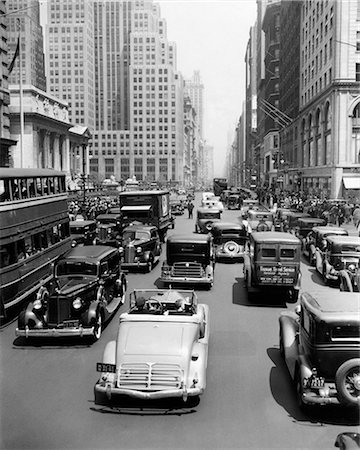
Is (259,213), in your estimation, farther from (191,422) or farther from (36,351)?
(191,422)

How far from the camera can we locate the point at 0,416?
8.52 m

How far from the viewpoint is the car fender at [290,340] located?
982cm

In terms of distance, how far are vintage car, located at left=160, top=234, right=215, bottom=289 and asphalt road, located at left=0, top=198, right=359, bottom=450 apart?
539cm

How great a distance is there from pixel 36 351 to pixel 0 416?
11.5 feet

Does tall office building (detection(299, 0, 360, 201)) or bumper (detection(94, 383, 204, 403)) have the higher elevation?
tall office building (detection(299, 0, 360, 201))

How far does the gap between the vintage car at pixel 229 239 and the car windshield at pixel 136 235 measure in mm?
3406

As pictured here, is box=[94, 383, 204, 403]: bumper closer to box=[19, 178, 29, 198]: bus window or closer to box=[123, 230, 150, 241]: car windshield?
box=[19, 178, 29, 198]: bus window

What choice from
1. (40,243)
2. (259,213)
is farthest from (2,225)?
(259,213)

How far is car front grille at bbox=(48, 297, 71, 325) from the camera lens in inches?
486

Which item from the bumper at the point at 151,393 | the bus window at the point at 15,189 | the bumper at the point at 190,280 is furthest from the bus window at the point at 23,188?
the bumper at the point at 151,393

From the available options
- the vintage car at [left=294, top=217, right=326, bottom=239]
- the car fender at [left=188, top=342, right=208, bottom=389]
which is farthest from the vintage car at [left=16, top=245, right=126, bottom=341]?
the vintage car at [left=294, top=217, right=326, bottom=239]

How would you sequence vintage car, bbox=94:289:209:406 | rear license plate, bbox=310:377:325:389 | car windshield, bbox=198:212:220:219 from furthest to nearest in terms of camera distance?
car windshield, bbox=198:212:220:219
vintage car, bbox=94:289:209:406
rear license plate, bbox=310:377:325:389

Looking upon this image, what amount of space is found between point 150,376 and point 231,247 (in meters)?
16.4

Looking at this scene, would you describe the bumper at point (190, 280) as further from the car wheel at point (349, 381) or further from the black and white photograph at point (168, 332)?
the car wheel at point (349, 381)
